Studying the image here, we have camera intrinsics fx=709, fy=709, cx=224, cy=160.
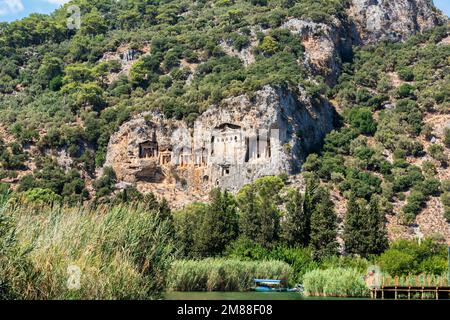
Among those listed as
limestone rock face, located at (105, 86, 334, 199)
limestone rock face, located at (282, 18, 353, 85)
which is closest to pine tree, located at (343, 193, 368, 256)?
limestone rock face, located at (105, 86, 334, 199)

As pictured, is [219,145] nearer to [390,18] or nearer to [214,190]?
[214,190]

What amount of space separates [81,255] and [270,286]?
29213 millimetres

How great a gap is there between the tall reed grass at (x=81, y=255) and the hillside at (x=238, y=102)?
166 ft

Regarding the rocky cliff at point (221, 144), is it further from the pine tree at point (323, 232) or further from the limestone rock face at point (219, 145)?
the pine tree at point (323, 232)

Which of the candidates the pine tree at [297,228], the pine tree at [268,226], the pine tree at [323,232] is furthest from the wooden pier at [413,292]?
the pine tree at [268,226]

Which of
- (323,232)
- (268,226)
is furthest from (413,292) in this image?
(268,226)

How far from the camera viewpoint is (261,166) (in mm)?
88000

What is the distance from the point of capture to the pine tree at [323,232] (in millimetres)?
59688

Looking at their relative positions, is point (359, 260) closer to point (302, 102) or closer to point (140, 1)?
point (302, 102)

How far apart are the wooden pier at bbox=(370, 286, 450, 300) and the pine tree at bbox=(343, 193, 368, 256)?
1553 centimetres

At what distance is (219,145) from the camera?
9075cm

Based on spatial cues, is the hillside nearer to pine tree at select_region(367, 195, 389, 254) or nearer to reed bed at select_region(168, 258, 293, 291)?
pine tree at select_region(367, 195, 389, 254)

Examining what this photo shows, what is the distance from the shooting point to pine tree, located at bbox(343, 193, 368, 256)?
59406 mm
